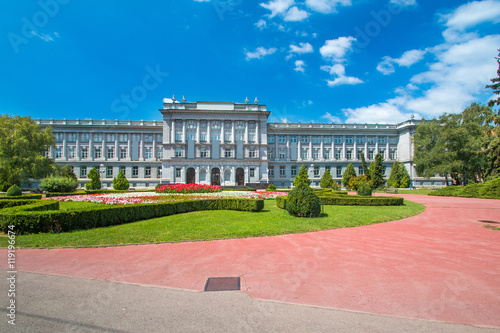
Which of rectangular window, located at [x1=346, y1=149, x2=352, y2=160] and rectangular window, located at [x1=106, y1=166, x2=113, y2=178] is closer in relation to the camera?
rectangular window, located at [x1=106, y1=166, x2=113, y2=178]

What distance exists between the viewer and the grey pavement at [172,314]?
3289 millimetres

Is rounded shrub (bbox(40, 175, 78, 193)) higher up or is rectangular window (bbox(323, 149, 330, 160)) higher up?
rectangular window (bbox(323, 149, 330, 160))

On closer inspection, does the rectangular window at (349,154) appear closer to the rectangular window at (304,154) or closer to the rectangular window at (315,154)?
Result: the rectangular window at (315,154)

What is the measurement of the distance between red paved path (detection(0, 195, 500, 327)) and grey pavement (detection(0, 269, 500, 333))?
290 mm

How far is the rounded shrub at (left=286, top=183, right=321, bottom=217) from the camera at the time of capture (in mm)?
12188

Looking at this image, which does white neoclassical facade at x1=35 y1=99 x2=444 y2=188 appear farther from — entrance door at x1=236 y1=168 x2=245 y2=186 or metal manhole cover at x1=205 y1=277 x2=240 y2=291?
metal manhole cover at x1=205 y1=277 x2=240 y2=291

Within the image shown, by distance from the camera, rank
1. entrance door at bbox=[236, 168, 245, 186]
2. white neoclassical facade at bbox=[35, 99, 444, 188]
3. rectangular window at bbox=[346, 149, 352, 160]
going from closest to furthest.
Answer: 1. white neoclassical facade at bbox=[35, 99, 444, 188]
2. entrance door at bbox=[236, 168, 245, 186]
3. rectangular window at bbox=[346, 149, 352, 160]

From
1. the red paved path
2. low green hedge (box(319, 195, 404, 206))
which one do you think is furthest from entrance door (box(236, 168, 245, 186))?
the red paved path

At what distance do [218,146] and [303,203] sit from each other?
1488 inches

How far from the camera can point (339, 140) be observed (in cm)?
5603

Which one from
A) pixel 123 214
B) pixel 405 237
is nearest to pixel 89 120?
pixel 123 214

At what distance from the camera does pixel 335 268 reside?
5605 millimetres

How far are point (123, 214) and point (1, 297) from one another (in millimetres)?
6934

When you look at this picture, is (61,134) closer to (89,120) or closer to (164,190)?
(89,120)
